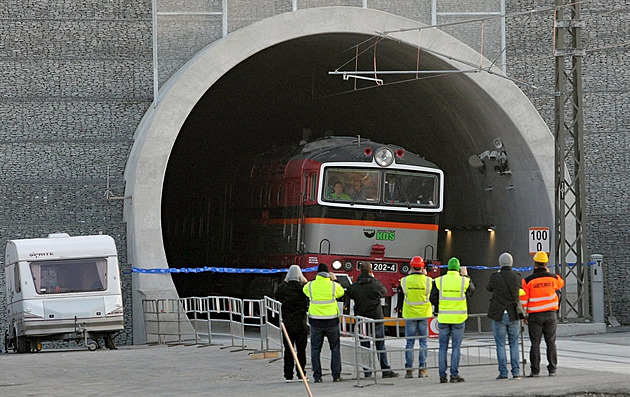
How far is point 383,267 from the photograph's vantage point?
2684 centimetres

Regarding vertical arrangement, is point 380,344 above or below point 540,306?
below

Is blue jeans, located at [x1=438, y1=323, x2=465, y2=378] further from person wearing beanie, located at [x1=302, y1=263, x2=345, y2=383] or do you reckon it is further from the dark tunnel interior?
the dark tunnel interior

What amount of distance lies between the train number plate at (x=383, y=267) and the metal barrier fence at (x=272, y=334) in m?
1.39

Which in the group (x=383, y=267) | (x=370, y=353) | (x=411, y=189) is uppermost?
(x=411, y=189)

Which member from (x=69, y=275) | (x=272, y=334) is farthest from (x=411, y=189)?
(x=272, y=334)

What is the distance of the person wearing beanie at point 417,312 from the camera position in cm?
1616

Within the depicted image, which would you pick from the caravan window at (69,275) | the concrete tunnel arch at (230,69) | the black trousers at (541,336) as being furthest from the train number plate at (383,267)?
the black trousers at (541,336)

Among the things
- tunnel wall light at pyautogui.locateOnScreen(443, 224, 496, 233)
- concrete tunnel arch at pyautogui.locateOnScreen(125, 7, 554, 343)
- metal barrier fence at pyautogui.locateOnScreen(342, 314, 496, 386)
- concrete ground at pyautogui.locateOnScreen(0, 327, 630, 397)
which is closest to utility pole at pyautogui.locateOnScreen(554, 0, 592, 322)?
concrete tunnel arch at pyautogui.locateOnScreen(125, 7, 554, 343)

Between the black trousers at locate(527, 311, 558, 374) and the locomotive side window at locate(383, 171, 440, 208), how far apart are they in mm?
11469

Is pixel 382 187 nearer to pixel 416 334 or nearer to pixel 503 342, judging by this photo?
pixel 416 334

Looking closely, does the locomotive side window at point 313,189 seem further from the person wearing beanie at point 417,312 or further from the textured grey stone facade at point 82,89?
the person wearing beanie at point 417,312

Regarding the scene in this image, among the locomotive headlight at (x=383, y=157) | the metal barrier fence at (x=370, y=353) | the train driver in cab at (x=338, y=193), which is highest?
the locomotive headlight at (x=383, y=157)

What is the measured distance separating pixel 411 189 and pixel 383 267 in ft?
6.49

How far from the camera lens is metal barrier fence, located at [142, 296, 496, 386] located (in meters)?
15.9
